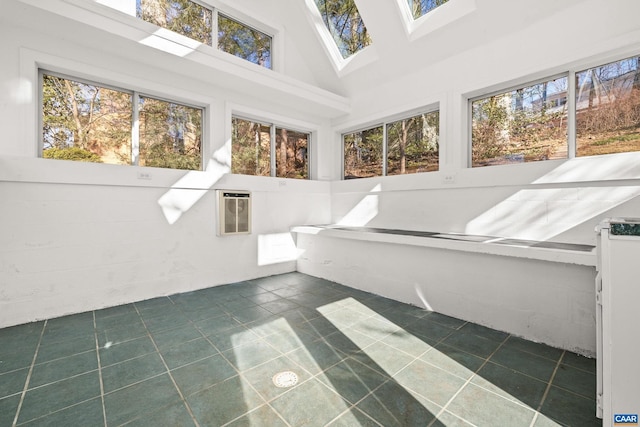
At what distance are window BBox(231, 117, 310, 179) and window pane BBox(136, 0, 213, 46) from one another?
1.18 metres

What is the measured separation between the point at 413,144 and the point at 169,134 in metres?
3.30

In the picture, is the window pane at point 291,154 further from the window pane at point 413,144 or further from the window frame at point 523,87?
the window frame at point 523,87

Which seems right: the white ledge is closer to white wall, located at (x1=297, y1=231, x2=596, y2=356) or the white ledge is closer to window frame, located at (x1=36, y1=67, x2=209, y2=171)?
white wall, located at (x1=297, y1=231, x2=596, y2=356)

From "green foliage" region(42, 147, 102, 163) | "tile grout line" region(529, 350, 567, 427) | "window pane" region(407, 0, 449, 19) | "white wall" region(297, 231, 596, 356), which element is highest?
"window pane" region(407, 0, 449, 19)

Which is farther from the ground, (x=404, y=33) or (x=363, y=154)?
(x=404, y=33)

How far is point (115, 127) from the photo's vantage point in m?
3.35

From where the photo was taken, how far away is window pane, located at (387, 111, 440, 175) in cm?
389

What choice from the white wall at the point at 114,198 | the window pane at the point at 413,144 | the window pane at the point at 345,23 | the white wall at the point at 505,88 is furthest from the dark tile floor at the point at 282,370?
the window pane at the point at 345,23

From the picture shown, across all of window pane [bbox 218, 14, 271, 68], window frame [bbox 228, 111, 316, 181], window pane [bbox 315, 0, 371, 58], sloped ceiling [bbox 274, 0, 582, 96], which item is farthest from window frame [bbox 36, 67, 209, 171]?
window pane [bbox 315, 0, 371, 58]

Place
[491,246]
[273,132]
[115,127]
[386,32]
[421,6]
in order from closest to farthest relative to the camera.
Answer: [491,246] → [115,127] → [421,6] → [386,32] → [273,132]

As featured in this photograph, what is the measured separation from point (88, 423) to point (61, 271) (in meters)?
2.05

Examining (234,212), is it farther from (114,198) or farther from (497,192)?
(497,192)

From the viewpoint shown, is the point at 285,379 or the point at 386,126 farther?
the point at 386,126

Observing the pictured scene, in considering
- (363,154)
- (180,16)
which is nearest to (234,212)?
(363,154)
